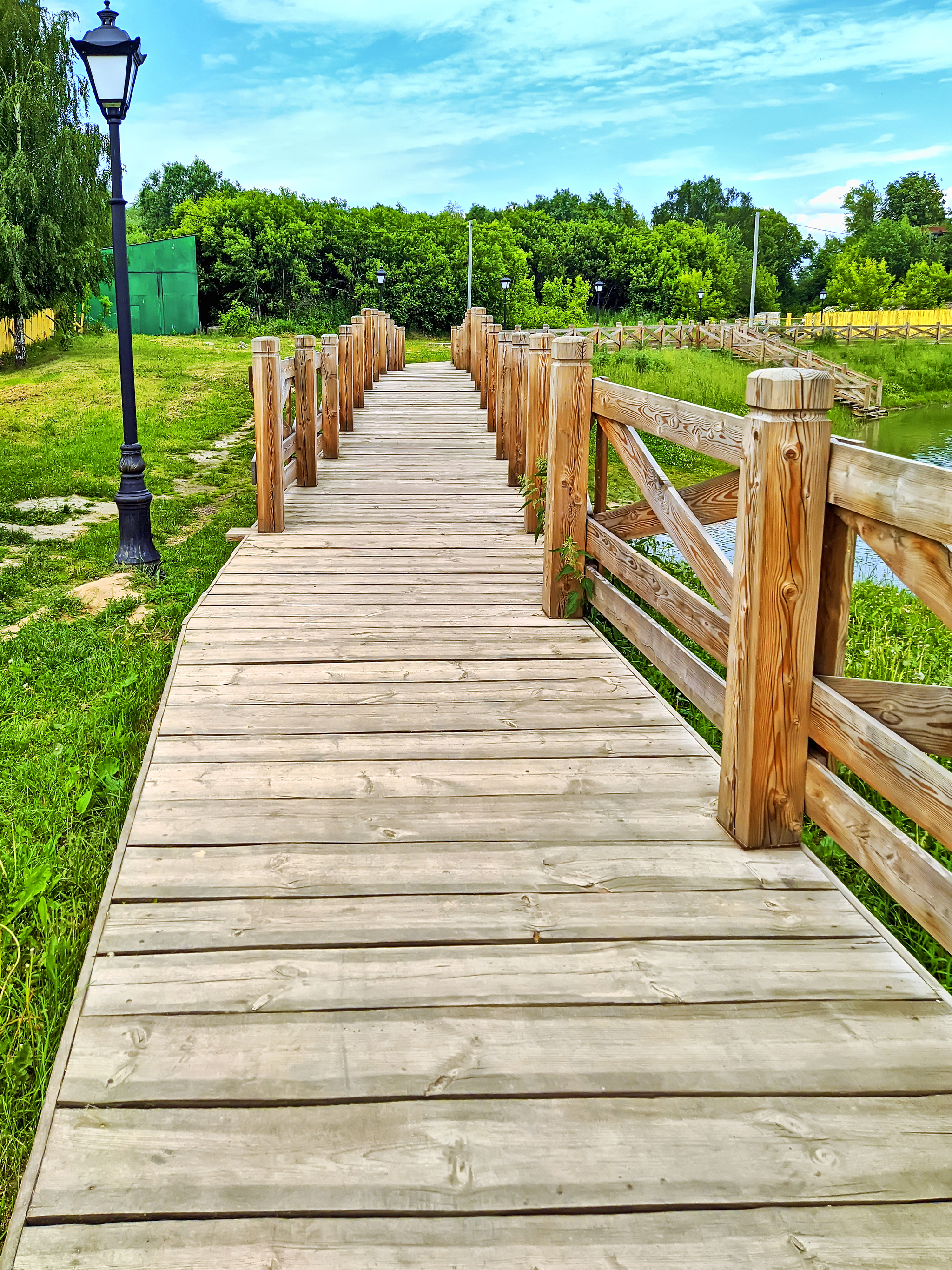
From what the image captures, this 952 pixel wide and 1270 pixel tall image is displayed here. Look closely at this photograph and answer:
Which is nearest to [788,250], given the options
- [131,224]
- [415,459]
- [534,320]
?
[534,320]

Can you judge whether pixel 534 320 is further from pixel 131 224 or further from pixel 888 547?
pixel 888 547

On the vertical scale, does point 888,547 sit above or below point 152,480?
above

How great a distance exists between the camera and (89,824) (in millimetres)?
3369

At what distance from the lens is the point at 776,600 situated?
2582mm

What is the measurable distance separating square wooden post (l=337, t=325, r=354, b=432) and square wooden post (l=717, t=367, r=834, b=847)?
949cm

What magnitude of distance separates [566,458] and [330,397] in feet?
17.5

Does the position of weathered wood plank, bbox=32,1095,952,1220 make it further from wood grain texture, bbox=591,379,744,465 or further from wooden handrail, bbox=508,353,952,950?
wood grain texture, bbox=591,379,744,465

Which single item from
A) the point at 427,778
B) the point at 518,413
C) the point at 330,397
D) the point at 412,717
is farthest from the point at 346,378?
the point at 427,778

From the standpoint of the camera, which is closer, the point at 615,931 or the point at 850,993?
the point at 850,993

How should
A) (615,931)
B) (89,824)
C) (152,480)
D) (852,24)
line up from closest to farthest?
1. (615,931)
2. (89,824)
3. (152,480)
4. (852,24)

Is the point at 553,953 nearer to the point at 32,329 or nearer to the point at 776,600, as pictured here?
the point at 776,600

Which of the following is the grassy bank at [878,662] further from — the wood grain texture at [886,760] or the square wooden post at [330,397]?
the square wooden post at [330,397]

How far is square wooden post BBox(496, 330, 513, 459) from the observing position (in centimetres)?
909

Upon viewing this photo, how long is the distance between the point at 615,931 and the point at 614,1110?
0.58 meters
